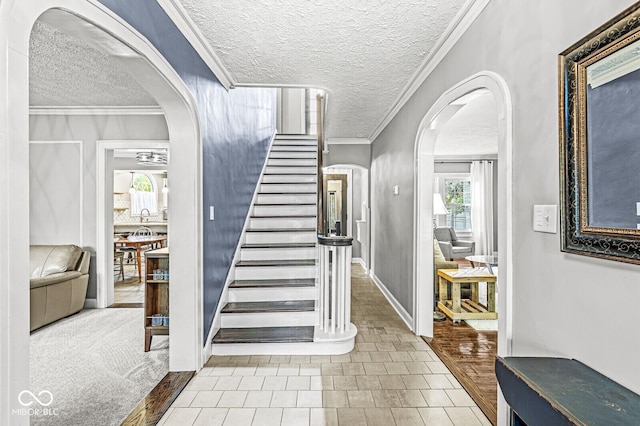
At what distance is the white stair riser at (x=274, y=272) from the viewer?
12.6 feet

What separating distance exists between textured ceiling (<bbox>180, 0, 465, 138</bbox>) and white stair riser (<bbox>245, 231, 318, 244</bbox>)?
1708 mm

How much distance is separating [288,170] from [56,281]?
338 cm

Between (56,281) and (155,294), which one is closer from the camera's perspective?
(155,294)

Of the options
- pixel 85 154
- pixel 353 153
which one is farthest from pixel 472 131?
pixel 85 154

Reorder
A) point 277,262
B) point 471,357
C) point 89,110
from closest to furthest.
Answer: point 471,357, point 277,262, point 89,110

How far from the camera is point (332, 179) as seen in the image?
358 inches

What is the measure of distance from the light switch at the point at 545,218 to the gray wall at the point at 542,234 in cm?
3

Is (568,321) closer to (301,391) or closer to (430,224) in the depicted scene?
(301,391)

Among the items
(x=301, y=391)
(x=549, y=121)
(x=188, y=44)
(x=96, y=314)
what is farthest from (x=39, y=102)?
(x=549, y=121)

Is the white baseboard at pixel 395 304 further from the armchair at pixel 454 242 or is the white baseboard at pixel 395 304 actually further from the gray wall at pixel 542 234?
the armchair at pixel 454 242

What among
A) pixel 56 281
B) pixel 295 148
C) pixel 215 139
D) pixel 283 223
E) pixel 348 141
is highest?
pixel 348 141

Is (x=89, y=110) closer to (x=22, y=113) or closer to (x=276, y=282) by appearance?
(x=276, y=282)

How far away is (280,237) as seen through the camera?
4.49 m

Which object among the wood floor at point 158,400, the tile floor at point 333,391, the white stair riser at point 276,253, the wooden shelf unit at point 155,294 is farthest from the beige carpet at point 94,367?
the white stair riser at point 276,253
